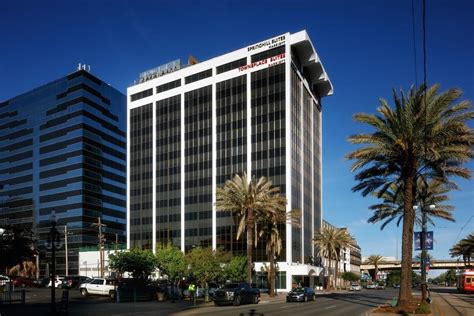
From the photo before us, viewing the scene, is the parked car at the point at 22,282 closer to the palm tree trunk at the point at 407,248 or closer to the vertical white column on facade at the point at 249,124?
the vertical white column on facade at the point at 249,124

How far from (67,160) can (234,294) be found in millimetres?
105740

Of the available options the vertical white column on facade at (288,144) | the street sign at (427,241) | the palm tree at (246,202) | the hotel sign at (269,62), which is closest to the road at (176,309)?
the street sign at (427,241)

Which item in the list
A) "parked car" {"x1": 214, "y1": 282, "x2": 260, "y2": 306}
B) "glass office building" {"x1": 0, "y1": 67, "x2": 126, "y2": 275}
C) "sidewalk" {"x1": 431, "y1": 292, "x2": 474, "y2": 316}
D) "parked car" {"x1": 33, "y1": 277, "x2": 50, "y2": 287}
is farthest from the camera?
"glass office building" {"x1": 0, "y1": 67, "x2": 126, "y2": 275}

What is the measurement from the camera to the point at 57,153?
13838cm

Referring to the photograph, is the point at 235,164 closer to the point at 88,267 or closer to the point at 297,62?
the point at 297,62

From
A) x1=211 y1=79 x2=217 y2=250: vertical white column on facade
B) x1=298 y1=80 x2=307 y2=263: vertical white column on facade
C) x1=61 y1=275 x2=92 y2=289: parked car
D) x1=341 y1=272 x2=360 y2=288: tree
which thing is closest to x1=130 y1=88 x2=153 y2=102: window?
x1=211 y1=79 x2=217 y2=250: vertical white column on facade

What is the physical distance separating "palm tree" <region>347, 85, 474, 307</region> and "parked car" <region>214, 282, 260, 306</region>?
1391cm

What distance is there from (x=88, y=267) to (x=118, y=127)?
164 ft

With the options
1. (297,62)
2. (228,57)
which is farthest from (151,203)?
(297,62)

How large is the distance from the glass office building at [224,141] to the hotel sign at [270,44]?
7.6 inches

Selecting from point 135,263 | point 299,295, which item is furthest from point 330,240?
point 135,263

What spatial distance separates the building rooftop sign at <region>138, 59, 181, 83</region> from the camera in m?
110

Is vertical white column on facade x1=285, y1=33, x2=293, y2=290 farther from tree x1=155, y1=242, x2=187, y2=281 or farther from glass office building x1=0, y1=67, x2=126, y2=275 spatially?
glass office building x1=0, y1=67, x2=126, y2=275

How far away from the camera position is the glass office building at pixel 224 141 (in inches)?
3511
